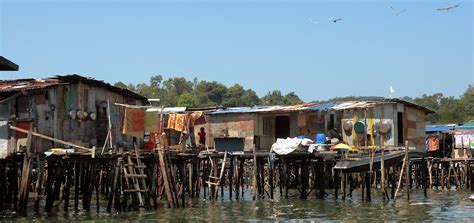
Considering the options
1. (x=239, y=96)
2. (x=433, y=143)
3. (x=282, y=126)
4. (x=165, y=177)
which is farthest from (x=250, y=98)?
(x=165, y=177)

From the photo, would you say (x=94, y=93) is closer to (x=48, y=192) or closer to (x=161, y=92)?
(x=48, y=192)

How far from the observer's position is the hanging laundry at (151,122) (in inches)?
968

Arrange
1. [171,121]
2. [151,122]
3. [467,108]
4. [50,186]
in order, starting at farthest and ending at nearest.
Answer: [467,108] < [171,121] < [151,122] < [50,186]

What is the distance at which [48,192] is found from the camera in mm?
22109

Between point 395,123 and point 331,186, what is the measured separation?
4.24 meters

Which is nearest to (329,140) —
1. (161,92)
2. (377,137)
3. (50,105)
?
(377,137)

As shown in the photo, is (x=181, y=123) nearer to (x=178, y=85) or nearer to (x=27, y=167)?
(x=27, y=167)

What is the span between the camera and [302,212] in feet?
78.2

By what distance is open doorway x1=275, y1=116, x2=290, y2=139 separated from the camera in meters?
34.2

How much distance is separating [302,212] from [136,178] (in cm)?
560

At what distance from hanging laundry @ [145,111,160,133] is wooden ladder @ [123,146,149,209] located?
2.51 metres

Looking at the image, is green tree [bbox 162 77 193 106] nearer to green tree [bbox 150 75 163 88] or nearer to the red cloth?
green tree [bbox 150 75 163 88]

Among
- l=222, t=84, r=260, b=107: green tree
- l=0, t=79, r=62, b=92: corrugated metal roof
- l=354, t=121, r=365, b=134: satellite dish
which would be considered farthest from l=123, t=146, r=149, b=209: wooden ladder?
l=222, t=84, r=260, b=107: green tree

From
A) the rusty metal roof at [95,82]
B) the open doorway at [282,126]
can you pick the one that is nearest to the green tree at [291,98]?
the open doorway at [282,126]
